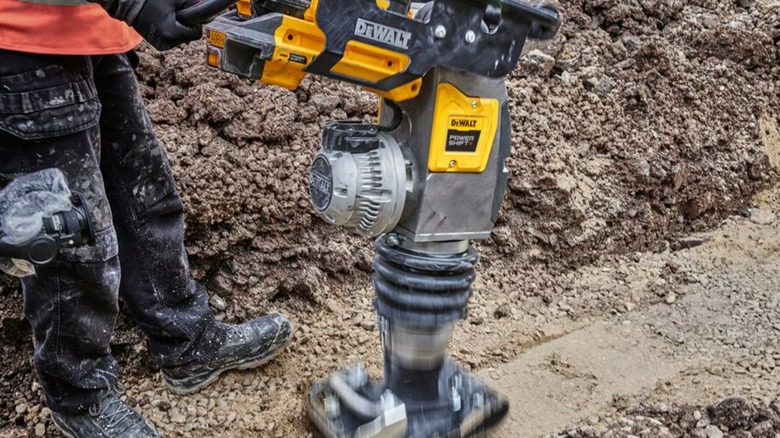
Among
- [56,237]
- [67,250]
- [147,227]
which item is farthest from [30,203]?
[147,227]

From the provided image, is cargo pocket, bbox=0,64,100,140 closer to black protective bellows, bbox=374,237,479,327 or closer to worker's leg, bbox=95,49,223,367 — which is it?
worker's leg, bbox=95,49,223,367

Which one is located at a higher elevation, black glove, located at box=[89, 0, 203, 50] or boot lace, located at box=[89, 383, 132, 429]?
black glove, located at box=[89, 0, 203, 50]

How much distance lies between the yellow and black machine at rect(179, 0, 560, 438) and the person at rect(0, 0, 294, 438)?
320 mm

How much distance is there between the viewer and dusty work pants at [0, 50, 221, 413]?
5.59ft

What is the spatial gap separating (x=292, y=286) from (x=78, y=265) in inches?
39.0

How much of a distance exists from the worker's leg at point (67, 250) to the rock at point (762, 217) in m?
3.20

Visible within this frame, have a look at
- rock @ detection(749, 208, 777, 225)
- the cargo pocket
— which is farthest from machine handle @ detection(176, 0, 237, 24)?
rock @ detection(749, 208, 777, 225)

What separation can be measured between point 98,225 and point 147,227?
283mm

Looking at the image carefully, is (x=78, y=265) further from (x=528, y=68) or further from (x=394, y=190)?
(x=528, y=68)

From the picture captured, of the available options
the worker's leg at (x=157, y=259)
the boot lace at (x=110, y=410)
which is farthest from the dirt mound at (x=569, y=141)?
the boot lace at (x=110, y=410)

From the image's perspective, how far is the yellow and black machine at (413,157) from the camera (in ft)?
4.65

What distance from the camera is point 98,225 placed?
1.84 metres

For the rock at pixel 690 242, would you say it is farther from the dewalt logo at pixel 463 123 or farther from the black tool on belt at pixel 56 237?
the black tool on belt at pixel 56 237

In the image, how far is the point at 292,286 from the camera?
8.87 ft
